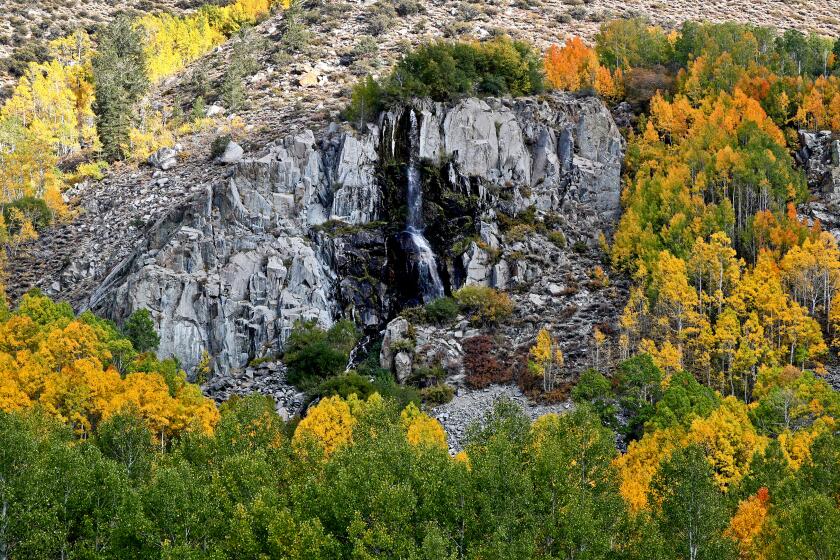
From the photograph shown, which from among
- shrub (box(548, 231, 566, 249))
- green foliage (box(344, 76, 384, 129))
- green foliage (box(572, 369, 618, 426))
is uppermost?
green foliage (box(344, 76, 384, 129))

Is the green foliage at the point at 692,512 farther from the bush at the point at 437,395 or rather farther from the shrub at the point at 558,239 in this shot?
the shrub at the point at 558,239

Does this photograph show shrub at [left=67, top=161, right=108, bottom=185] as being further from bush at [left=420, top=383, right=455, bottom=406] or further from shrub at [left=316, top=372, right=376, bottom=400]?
bush at [left=420, top=383, right=455, bottom=406]

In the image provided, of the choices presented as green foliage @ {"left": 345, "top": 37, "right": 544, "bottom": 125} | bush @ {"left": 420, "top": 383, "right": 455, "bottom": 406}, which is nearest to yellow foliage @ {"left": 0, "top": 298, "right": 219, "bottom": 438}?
bush @ {"left": 420, "top": 383, "right": 455, "bottom": 406}

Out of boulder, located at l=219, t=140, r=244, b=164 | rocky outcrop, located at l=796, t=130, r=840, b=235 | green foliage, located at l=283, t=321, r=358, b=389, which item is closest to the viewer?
green foliage, located at l=283, t=321, r=358, b=389

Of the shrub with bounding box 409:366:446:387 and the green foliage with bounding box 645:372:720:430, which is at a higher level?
the green foliage with bounding box 645:372:720:430

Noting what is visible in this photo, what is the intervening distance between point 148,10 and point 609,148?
359 feet

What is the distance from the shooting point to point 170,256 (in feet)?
269

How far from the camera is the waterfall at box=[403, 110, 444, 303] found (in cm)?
8812

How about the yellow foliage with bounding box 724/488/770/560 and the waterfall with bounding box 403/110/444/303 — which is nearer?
the yellow foliage with bounding box 724/488/770/560

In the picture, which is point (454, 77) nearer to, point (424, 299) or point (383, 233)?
point (383, 233)

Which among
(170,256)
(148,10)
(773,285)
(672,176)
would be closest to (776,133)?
(672,176)

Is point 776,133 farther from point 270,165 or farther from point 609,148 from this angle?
point 270,165

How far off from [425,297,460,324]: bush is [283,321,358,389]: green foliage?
23.6 feet

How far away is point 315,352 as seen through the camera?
76625mm
